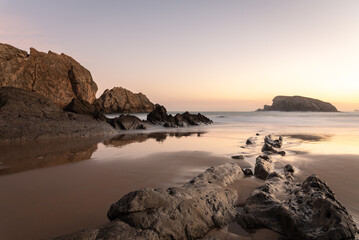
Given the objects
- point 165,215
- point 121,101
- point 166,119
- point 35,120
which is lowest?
point 165,215

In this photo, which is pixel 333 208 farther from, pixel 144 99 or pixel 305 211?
pixel 144 99

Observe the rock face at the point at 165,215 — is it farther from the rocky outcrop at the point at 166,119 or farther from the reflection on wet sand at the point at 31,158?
the rocky outcrop at the point at 166,119

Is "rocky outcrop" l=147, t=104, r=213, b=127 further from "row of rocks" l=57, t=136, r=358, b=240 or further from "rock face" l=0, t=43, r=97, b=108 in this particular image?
"row of rocks" l=57, t=136, r=358, b=240

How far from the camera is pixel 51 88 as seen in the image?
16.9m

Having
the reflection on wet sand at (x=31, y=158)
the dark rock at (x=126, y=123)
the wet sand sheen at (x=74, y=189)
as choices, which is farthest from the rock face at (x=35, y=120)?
the wet sand sheen at (x=74, y=189)

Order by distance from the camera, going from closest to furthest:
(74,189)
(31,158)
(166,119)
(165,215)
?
(165,215) → (74,189) → (31,158) → (166,119)

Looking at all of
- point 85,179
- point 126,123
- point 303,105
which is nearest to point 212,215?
point 85,179

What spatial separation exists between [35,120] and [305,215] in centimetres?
1322

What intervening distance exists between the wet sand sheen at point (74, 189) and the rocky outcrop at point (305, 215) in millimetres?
1994

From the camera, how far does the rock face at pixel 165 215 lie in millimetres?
2107

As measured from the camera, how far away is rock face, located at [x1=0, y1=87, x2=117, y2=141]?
1034 centimetres

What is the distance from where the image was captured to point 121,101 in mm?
65625

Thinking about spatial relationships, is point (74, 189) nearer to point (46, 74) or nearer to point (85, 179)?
point (85, 179)

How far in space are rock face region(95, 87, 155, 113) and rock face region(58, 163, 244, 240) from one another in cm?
6069
